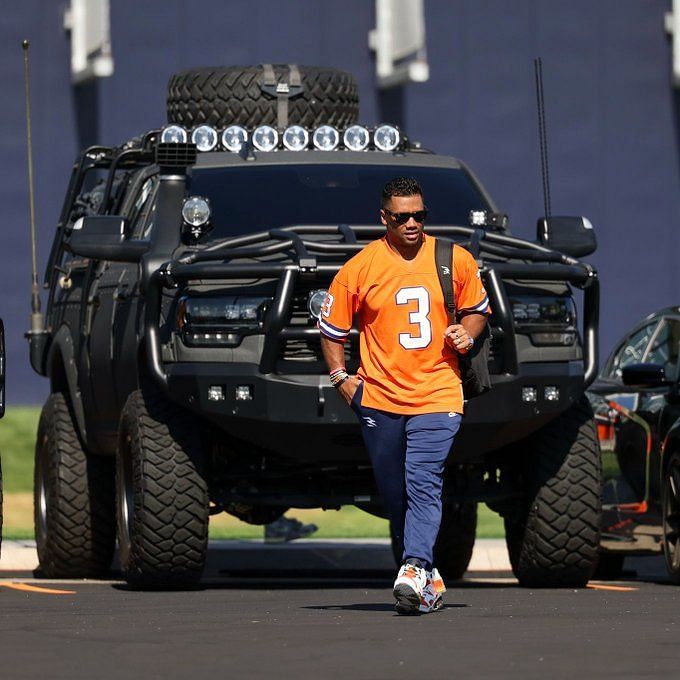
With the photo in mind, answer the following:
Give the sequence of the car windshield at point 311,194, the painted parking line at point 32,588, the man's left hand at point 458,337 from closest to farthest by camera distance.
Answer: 1. the man's left hand at point 458,337
2. the painted parking line at point 32,588
3. the car windshield at point 311,194

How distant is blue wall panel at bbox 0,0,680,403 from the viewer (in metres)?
21.9

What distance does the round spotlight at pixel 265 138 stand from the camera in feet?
44.7

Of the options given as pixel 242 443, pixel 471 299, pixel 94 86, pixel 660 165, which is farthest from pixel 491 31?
pixel 471 299

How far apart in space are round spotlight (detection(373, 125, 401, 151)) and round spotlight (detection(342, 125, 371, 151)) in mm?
59

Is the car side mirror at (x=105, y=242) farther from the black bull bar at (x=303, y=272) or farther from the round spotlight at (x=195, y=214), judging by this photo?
the black bull bar at (x=303, y=272)

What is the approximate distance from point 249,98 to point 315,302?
145 inches

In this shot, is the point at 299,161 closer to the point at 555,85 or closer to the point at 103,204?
the point at 103,204

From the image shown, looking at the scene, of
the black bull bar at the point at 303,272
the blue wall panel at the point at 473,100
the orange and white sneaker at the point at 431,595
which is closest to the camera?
the orange and white sneaker at the point at 431,595

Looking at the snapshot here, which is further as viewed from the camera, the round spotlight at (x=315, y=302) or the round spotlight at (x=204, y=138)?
the round spotlight at (x=204, y=138)

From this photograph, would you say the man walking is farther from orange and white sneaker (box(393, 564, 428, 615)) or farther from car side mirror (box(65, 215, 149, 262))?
car side mirror (box(65, 215, 149, 262))

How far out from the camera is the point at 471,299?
10.3 metres

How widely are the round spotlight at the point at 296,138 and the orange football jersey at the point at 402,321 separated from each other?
3.38 metres

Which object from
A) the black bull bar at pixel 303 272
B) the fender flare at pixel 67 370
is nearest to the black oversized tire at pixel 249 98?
the fender flare at pixel 67 370

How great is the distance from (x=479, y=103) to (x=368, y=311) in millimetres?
12653
